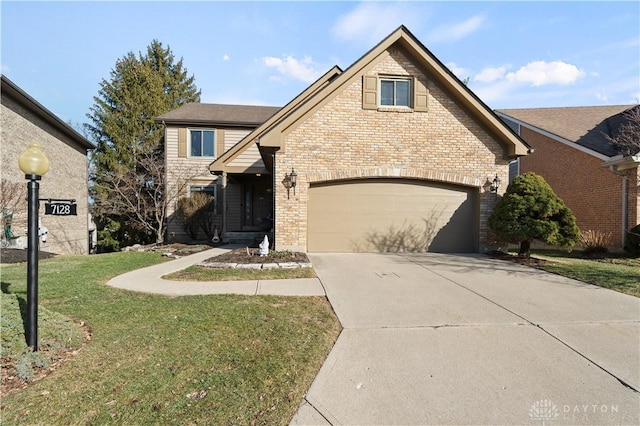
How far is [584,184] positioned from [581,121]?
192 inches

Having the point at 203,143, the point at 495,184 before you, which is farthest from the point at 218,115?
the point at 495,184

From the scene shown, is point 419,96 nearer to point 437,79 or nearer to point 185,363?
point 437,79

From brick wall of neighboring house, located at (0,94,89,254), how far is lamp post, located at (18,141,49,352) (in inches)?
444

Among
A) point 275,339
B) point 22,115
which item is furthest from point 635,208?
point 22,115

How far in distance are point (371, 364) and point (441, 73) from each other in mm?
9688

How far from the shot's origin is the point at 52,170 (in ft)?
52.0

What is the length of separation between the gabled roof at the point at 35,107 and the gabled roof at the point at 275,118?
7.69 m

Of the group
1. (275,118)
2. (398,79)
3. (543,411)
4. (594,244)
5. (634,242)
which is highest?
(398,79)

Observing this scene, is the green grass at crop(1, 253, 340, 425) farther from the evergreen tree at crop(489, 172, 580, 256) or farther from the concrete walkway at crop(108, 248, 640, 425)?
the evergreen tree at crop(489, 172, 580, 256)

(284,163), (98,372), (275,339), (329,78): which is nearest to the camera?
(98,372)

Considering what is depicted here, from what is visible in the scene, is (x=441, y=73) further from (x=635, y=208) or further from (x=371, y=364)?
(x=371, y=364)

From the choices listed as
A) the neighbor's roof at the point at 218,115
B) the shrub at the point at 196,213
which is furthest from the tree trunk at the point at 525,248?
the neighbor's roof at the point at 218,115

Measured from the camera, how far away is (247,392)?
8.81 feet

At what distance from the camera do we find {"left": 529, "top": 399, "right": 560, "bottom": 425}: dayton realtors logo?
249cm
